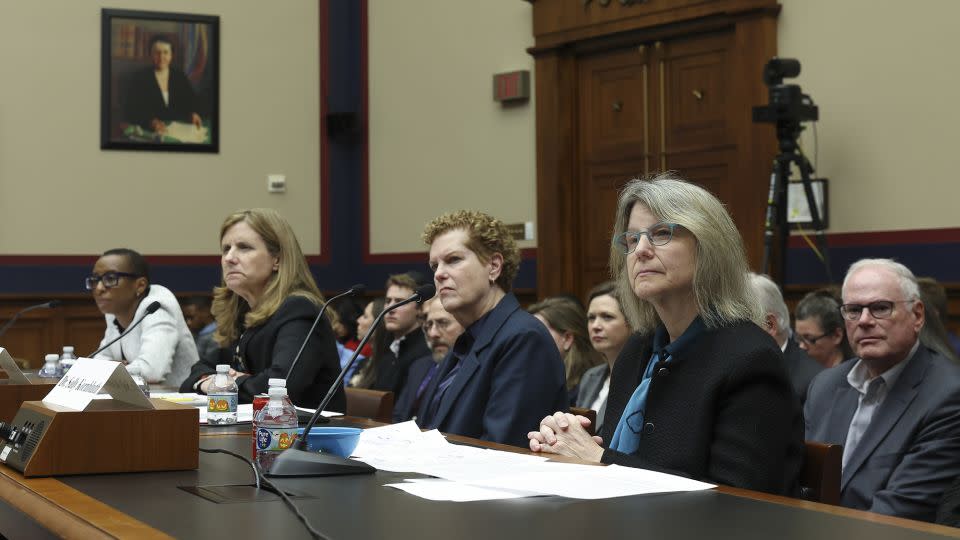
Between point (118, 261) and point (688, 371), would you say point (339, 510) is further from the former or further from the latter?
point (118, 261)

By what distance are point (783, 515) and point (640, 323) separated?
3.31ft

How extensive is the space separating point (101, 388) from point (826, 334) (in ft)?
10.4

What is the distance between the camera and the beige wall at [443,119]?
8.38 m

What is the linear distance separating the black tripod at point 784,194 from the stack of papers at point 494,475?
3.99m

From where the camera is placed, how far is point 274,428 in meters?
2.34

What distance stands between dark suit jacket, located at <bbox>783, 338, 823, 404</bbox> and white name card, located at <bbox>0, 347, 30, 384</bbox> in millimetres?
2461

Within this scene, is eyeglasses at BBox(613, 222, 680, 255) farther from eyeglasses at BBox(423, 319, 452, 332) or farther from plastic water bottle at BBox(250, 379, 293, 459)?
eyeglasses at BBox(423, 319, 452, 332)

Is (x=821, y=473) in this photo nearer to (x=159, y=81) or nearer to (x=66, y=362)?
(x=66, y=362)

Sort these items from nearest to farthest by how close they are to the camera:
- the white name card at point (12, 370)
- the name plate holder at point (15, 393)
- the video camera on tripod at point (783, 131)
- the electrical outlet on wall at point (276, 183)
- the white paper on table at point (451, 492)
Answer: the white paper on table at point (451, 492)
the name plate holder at point (15, 393)
the white name card at point (12, 370)
the video camera on tripod at point (783, 131)
the electrical outlet on wall at point (276, 183)

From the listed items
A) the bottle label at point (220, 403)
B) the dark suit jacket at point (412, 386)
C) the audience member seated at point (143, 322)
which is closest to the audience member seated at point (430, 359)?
the dark suit jacket at point (412, 386)

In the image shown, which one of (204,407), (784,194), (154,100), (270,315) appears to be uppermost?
(154,100)

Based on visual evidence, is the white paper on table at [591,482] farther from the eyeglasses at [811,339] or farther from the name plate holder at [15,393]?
the eyeglasses at [811,339]

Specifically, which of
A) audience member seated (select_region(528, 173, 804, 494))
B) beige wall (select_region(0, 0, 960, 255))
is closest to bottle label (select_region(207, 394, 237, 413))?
audience member seated (select_region(528, 173, 804, 494))

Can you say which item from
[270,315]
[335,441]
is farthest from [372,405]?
[335,441]
